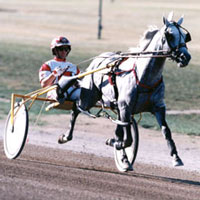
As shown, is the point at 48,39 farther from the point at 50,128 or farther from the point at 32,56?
the point at 50,128

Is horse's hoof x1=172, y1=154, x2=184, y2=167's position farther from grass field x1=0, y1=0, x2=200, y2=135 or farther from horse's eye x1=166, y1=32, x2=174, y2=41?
grass field x1=0, y1=0, x2=200, y2=135

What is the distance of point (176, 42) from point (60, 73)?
213 centimetres

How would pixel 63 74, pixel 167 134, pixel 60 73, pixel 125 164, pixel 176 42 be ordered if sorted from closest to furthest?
pixel 176 42
pixel 167 134
pixel 125 164
pixel 60 73
pixel 63 74

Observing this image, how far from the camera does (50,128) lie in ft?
42.4

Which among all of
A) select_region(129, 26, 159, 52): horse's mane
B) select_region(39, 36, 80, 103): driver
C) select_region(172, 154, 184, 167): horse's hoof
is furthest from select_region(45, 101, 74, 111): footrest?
select_region(172, 154, 184, 167): horse's hoof

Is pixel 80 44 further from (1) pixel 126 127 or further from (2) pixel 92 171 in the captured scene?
(1) pixel 126 127

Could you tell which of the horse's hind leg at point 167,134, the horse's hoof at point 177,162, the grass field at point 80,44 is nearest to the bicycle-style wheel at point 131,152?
the horse's hind leg at point 167,134

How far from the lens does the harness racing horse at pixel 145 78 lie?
24.2 feet

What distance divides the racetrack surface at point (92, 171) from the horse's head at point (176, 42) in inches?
57.9

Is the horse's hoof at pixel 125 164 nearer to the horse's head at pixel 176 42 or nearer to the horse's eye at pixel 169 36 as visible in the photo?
the horse's head at pixel 176 42

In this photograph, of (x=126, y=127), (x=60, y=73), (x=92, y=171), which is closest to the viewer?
(x=126, y=127)

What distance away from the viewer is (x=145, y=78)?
7688 millimetres

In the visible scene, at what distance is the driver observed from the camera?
8.86 m

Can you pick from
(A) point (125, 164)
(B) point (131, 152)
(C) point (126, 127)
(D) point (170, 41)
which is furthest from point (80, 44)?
(D) point (170, 41)
